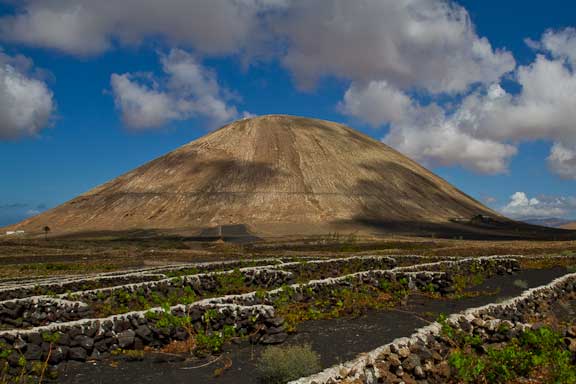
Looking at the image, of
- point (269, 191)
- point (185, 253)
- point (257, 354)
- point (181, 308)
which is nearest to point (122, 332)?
point (181, 308)

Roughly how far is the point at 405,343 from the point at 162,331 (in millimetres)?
6733

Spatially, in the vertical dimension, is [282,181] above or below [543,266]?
above

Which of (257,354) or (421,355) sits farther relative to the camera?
(257,354)

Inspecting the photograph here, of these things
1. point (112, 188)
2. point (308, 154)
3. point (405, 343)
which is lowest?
point (405, 343)

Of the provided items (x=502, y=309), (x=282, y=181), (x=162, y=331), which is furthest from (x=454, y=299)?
(x=282, y=181)

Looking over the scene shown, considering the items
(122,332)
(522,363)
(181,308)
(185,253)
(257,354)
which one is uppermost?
(181,308)

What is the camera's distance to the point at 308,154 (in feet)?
466

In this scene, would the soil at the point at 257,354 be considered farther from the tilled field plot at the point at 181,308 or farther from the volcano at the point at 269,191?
the volcano at the point at 269,191

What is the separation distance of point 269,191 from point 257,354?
11195 cm

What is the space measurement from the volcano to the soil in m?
84.6

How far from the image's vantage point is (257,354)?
39.4 ft

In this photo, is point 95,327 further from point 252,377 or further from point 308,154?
point 308,154

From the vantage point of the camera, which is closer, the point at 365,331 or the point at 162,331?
the point at 162,331

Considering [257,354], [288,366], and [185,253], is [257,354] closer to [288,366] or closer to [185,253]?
[288,366]
